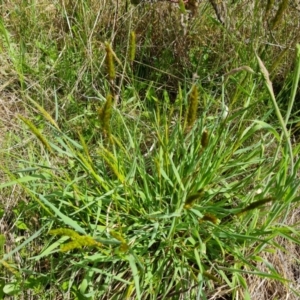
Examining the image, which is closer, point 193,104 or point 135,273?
point 193,104

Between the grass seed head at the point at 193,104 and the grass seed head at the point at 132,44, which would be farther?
the grass seed head at the point at 132,44

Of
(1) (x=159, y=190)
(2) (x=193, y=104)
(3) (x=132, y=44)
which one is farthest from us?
(1) (x=159, y=190)

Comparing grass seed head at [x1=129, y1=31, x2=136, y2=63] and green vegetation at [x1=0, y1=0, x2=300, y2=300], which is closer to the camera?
grass seed head at [x1=129, y1=31, x2=136, y2=63]

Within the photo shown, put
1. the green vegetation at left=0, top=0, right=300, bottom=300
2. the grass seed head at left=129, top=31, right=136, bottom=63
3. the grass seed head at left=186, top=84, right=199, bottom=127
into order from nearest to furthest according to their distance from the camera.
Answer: the grass seed head at left=186, top=84, right=199, bottom=127 → the grass seed head at left=129, top=31, right=136, bottom=63 → the green vegetation at left=0, top=0, right=300, bottom=300

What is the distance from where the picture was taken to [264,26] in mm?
1724

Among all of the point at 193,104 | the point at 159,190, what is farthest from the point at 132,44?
the point at 159,190

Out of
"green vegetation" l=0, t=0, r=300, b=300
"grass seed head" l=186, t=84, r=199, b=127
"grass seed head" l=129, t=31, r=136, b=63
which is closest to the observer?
"grass seed head" l=186, t=84, r=199, b=127

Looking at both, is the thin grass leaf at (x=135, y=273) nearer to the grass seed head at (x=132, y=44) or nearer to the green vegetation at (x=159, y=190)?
the green vegetation at (x=159, y=190)

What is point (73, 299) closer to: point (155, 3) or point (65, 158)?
point (65, 158)

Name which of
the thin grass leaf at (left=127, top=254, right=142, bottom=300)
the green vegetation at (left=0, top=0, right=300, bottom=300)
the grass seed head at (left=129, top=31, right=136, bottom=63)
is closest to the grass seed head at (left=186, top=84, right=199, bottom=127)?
the green vegetation at (left=0, top=0, right=300, bottom=300)

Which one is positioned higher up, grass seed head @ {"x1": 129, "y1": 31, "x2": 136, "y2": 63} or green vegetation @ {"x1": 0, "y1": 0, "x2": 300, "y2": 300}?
grass seed head @ {"x1": 129, "y1": 31, "x2": 136, "y2": 63}

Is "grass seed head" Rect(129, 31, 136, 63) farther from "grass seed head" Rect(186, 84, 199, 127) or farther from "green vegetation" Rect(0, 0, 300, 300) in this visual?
"grass seed head" Rect(186, 84, 199, 127)

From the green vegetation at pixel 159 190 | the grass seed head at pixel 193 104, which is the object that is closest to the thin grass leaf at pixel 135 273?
the green vegetation at pixel 159 190

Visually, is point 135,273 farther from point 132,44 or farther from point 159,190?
point 132,44
